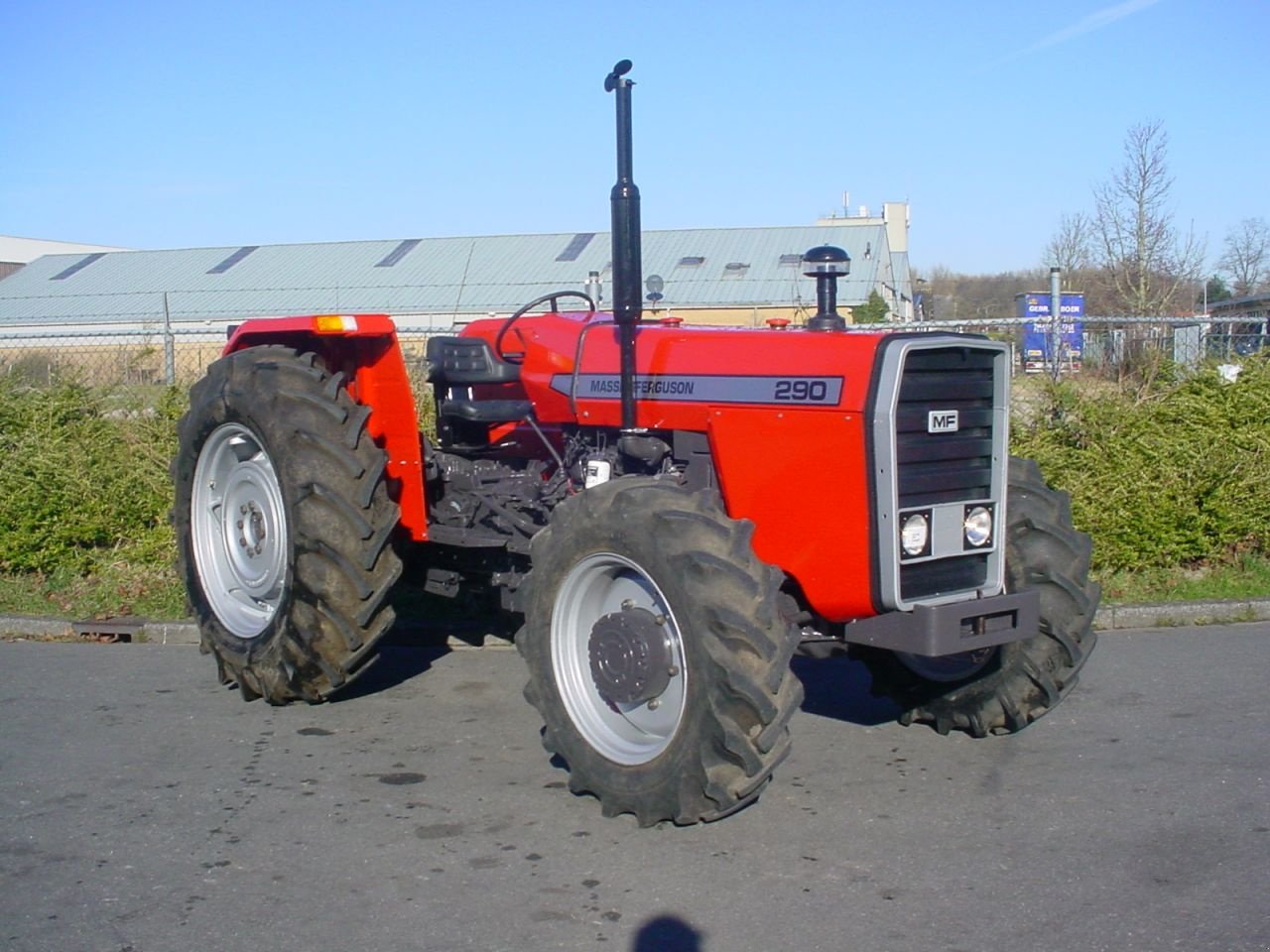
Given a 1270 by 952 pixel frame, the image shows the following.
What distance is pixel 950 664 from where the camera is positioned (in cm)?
577

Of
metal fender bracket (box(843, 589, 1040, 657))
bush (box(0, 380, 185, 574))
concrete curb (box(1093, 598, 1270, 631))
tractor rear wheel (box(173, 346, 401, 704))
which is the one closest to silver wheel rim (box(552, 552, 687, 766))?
metal fender bracket (box(843, 589, 1040, 657))

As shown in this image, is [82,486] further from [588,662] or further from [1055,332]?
[1055,332]

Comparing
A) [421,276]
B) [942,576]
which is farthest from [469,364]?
[421,276]

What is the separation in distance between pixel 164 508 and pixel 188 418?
3114 millimetres

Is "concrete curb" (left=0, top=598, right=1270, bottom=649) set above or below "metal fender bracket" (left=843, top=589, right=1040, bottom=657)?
below

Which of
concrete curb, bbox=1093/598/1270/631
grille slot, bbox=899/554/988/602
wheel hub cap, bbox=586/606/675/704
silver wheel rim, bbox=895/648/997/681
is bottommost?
concrete curb, bbox=1093/598/1270/631

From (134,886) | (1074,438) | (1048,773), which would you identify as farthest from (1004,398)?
(1074,438)

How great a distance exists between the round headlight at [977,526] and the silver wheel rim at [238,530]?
3124 mm

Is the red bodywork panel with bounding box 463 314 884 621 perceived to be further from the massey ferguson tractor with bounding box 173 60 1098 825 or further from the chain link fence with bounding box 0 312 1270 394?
the chain link fence with bounding box 0 312 1270 394

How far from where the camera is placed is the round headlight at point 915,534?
195 inches

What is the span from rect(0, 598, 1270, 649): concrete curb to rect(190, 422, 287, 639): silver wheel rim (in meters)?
1.44

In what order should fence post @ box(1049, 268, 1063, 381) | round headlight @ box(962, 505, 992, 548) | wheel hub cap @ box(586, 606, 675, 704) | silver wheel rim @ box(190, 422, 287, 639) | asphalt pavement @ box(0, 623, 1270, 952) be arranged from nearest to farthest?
asphalt pavement @ box(0, 623, 1270, 952)
wheel hub cap @ box(586, 606, 675, 704)
round headlight @ box(962, 505, 992, 548)
silver wheel rim @ box(190, 422, 287, 639)
fence post @ box(1049, 268, 1063, 381)

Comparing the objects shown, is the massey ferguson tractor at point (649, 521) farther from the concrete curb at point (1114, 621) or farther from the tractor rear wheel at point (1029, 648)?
the concrete curb at point (1114, 621)

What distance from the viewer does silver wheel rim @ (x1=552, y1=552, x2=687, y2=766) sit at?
490 cm
